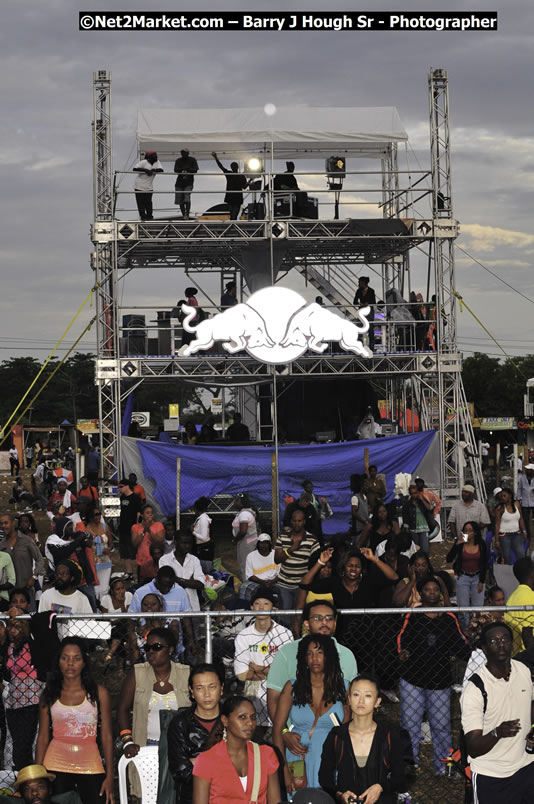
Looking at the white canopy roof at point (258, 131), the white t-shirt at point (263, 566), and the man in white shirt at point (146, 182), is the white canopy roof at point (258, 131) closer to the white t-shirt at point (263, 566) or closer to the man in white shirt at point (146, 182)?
the man in white shirt at point (146, 182)

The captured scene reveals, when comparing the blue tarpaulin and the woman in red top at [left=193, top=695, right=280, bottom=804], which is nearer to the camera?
the woman in red top at [left=193, top=695, right=280, bottom=804]

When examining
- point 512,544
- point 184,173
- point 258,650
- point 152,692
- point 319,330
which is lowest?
point 152,692

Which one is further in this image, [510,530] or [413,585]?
[510,530]

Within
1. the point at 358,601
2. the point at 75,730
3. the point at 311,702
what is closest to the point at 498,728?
the point at 311,702

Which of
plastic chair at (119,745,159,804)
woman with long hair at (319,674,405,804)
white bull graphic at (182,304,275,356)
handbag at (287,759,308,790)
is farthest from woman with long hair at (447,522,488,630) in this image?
white bull graphic at (182,304,275,356)

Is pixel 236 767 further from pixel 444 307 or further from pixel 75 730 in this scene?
pixel 444 307

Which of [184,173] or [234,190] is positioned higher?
[184,173]

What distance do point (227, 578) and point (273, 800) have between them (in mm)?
8473

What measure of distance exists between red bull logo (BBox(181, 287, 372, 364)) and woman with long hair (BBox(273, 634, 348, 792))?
14.9 m

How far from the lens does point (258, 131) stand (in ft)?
77.6

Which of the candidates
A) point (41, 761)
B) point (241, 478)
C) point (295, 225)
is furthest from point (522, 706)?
point (295, 225)

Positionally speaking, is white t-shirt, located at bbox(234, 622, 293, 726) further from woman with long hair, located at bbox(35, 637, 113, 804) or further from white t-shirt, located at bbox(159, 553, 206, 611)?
white t-shirt, located at bbox(159, 553, 206, 611)

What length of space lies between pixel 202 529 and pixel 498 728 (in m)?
8.85

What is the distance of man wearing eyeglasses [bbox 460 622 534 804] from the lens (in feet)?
19.5
